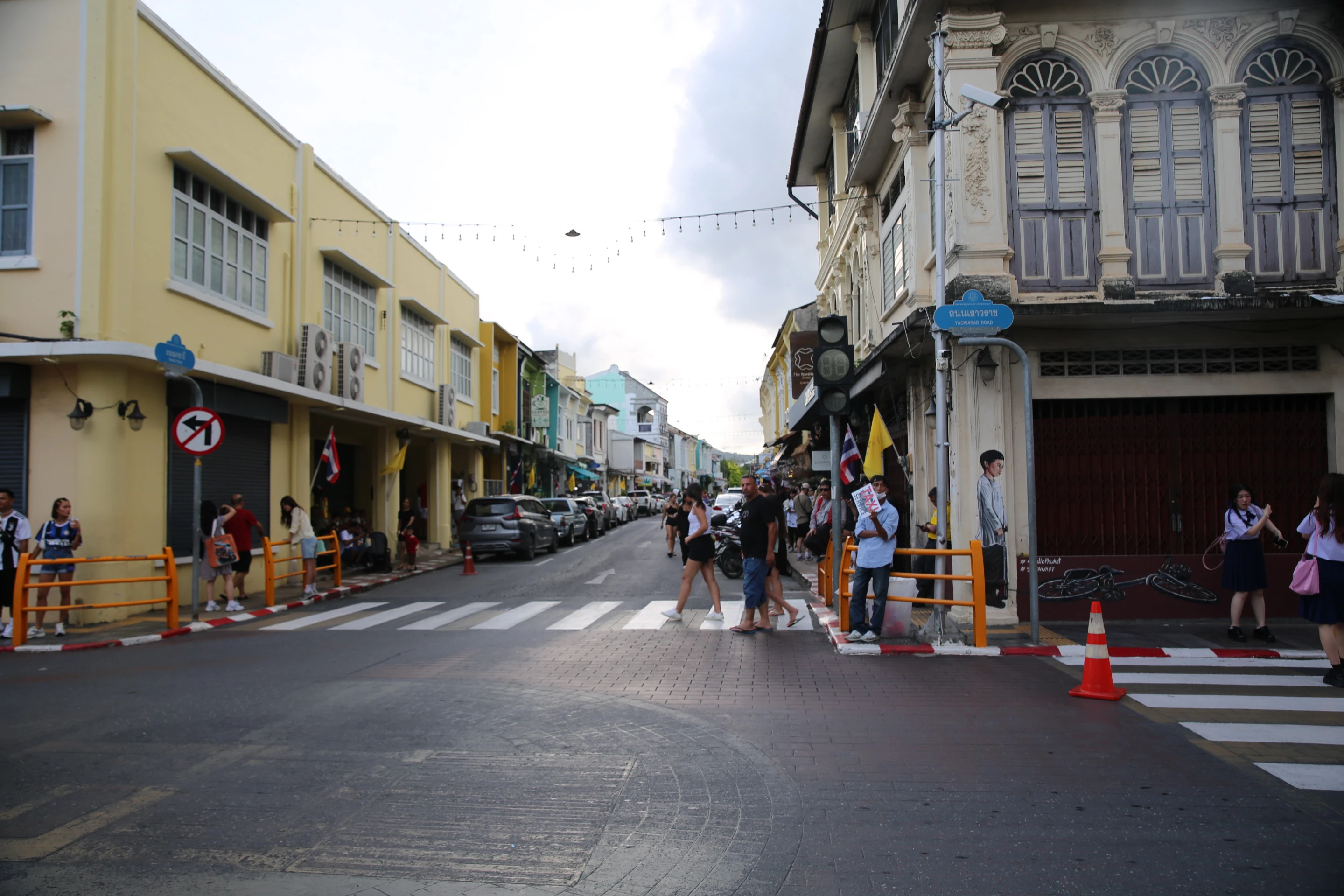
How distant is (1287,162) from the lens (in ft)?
37.5

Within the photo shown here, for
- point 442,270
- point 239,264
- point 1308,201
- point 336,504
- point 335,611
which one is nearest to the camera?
point 1308,201

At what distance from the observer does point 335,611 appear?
13.4 m

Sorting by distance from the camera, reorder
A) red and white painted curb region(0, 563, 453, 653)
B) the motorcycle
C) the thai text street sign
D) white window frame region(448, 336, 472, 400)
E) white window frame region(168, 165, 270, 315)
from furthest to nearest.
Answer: white window frame region(448, 336, 472, 400)
the thai text street sign
the motorcycle
white window frame region(168, 165, 270, 315)
red and white painted curb region(0, 563, 453, 653)

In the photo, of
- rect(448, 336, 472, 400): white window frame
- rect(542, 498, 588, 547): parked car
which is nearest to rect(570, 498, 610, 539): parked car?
rect(542, 498, 588, 547): parked car

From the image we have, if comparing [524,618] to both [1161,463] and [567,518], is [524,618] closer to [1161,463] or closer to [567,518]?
[1161,463]

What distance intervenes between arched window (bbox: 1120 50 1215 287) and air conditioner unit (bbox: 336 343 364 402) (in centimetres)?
1497

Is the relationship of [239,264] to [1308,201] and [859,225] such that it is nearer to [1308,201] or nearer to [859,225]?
[859,225]

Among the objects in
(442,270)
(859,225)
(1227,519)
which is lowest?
(1227,519)

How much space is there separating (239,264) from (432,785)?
44.2 feet

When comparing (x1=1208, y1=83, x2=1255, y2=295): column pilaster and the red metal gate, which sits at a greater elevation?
(x1=1208, y1=83, x2=1255, y2=295): column pilaster

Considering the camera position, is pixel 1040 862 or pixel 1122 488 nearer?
pixel 1040 862

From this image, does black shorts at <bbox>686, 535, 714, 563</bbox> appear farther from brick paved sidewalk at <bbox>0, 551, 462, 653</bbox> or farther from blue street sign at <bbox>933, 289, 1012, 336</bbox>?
brick paved sidewalk at <bbox>0, 551, 462, 653</bbox>

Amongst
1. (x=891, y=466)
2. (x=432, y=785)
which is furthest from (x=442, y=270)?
(x=432, y=785)

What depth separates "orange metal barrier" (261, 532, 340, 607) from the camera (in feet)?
44.3
